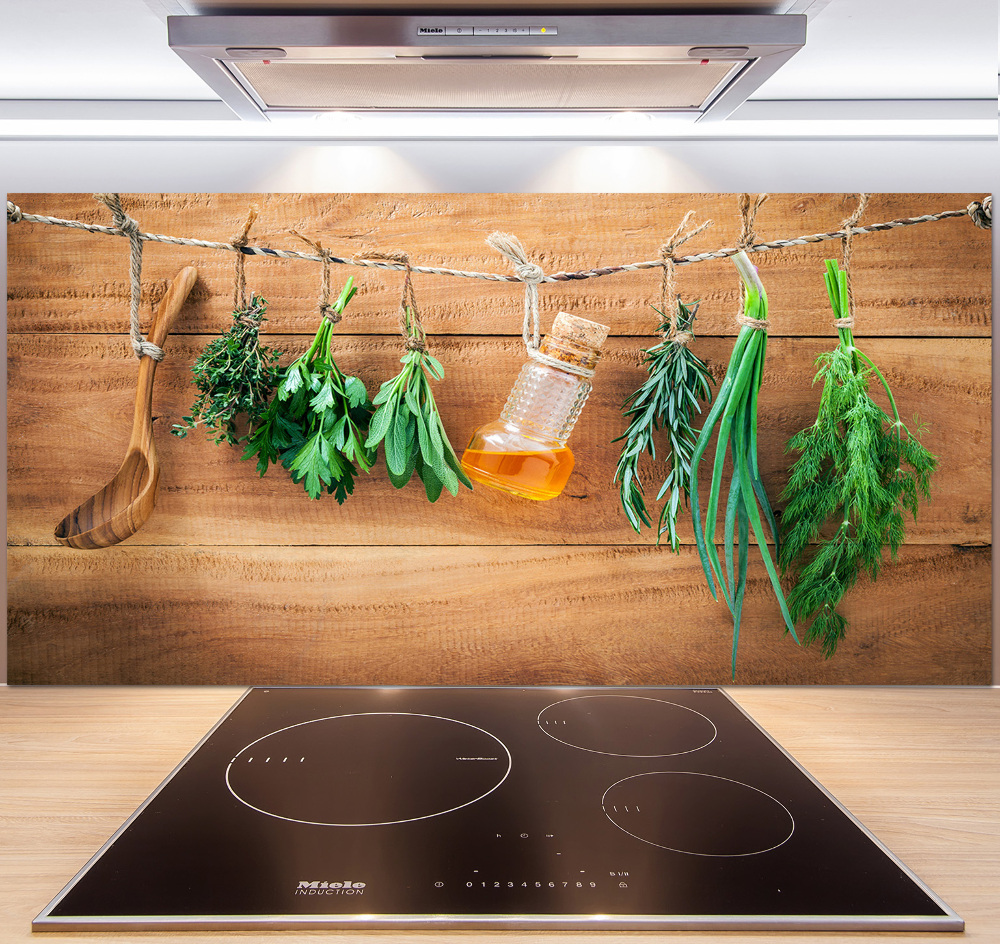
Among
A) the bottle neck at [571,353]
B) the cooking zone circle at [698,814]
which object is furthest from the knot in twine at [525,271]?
the cooking zone circle at [698,814]

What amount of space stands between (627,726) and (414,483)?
474mm

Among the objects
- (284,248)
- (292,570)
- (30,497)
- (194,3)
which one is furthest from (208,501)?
(194,3)

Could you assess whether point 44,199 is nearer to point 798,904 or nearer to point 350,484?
point 350,484

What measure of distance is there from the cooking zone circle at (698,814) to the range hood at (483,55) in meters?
0.80

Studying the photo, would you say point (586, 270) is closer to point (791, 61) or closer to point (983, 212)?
point (791, 61)

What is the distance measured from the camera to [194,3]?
72 cm

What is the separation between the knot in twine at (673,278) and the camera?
1027mm

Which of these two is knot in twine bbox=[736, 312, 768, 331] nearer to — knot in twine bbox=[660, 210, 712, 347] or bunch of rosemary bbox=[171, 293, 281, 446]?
knot in twine bbox=[660, 210, 712, 347]

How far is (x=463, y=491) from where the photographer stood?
3.67 feet

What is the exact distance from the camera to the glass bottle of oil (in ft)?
3.34

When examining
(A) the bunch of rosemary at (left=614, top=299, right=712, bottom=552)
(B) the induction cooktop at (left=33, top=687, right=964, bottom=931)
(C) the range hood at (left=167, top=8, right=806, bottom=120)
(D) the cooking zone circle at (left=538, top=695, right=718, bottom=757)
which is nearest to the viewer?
(B) the induction cooktop at (left=33, top=687, right=964, bottom=931)

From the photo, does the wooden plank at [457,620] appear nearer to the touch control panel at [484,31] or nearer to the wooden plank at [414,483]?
the wooden plank at [414,483]

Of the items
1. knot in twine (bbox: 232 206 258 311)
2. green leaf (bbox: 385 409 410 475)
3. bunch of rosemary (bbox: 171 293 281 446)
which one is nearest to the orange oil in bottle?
green leaf (bbox: 385 409 410 475)

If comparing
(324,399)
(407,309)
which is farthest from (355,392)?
(407,309)
